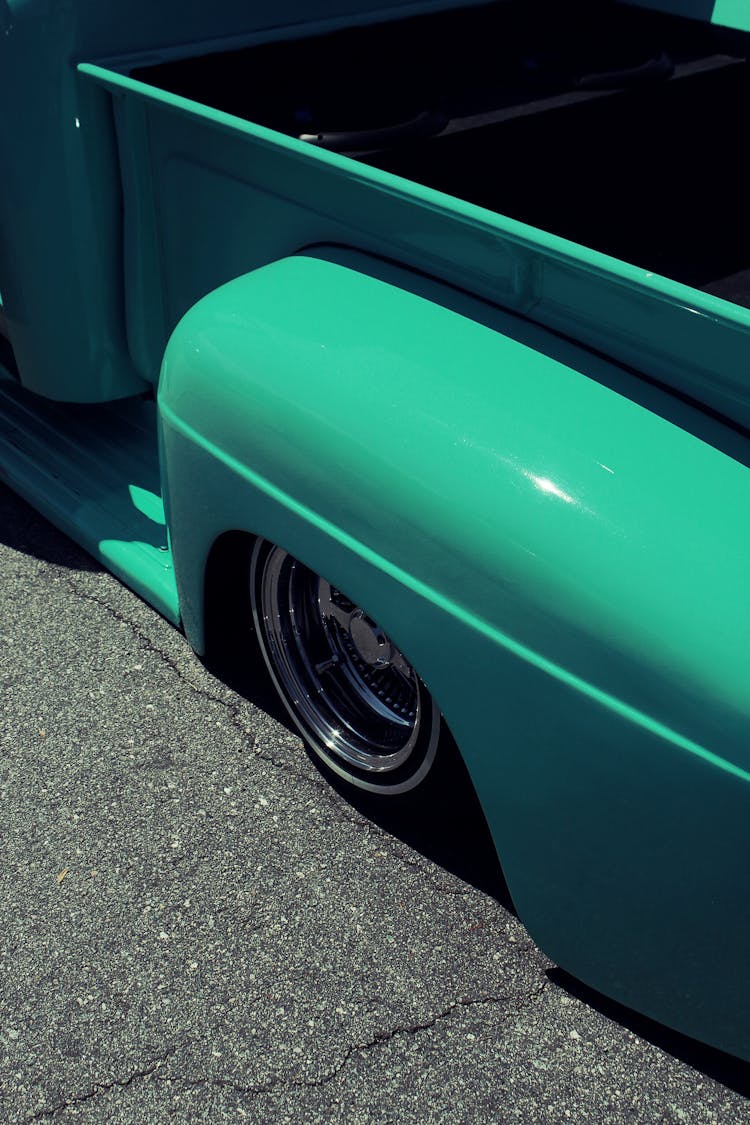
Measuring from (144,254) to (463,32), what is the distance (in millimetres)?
1026

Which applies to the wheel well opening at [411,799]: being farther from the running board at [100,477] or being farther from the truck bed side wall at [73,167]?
the truck bed side wall at [73,167]

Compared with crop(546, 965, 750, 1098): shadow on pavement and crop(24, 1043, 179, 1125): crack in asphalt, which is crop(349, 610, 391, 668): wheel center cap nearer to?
crop(546, 965, 750, 1098): shadow on pavement

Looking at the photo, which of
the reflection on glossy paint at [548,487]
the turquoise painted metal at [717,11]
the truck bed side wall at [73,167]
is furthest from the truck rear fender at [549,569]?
the turquoise painted metal at [717,11]

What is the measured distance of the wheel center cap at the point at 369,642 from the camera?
2242mm

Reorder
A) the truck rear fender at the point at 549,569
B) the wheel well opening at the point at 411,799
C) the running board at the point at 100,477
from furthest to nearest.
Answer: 1. the running board at the point at 100,477
2. the wheel well opening at the point at 411,799
3. the truck rear fender at the point at 549,569

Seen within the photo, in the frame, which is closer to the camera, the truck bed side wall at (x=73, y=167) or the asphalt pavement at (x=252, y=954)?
the asphalt pavement at (x=252, y=954)

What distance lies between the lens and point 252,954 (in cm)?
212

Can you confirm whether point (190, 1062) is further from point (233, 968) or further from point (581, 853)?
point (581, 853)

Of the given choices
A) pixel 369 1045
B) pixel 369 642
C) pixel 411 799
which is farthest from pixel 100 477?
pixel 369 1045

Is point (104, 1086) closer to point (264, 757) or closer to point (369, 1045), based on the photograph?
point (369, 1045)

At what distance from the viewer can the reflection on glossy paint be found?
5.30 feet

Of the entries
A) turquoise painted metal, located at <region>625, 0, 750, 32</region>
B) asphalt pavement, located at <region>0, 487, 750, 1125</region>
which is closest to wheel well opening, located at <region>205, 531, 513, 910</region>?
asphalt pavement, located at <region>0, 487, 750, 1125</region>

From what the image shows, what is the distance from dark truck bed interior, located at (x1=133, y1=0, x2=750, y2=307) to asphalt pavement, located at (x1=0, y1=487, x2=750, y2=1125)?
1.17 m

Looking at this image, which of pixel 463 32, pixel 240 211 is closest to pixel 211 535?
pixel 240 211
